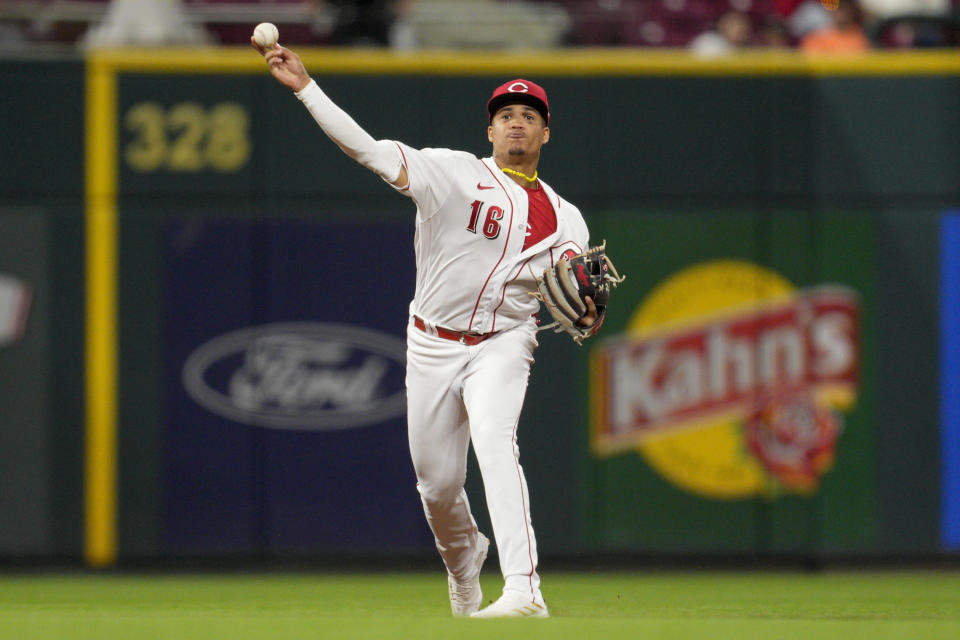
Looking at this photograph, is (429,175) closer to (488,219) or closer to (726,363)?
(488,219)

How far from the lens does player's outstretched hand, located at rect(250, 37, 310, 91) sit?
4590 millimetres

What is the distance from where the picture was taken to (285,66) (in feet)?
15.2

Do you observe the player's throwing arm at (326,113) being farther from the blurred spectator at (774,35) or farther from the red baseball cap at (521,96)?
the blurred spectator at (774,35)

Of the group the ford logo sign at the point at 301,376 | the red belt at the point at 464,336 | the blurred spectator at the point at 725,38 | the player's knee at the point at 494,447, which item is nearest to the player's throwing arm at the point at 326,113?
the red belt at the point at 464,336

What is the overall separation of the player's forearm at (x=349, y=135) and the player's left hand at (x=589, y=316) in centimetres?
82

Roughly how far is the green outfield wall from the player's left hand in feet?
11.2

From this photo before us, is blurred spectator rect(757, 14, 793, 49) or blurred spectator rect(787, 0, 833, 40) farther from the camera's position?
blurred spectator rect(787, 0, 833, 40)

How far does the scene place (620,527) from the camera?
334 inches

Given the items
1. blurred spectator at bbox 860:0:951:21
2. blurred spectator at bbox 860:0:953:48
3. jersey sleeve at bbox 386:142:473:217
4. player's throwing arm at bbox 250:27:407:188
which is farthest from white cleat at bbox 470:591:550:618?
blurred spectator at bbox 860:0:951:21

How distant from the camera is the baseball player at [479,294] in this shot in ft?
15.9

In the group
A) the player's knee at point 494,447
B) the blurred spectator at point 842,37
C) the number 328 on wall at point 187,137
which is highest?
the blurred spectator at point 842,37

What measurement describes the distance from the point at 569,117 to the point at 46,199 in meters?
3.14

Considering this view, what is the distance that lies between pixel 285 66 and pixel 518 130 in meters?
0.87

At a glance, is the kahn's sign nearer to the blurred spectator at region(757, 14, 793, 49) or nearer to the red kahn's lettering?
the red kahn's lettering
